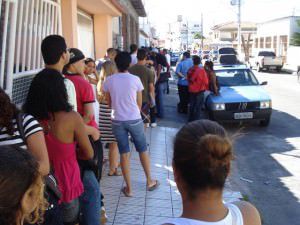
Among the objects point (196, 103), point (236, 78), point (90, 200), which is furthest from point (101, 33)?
point (90, 200)

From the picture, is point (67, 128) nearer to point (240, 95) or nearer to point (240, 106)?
point (240, 106)

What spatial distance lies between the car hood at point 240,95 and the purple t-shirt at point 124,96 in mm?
5725

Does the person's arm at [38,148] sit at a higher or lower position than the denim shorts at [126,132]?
higher

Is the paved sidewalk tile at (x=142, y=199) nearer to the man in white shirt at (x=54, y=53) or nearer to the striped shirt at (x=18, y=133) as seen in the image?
the man in white shirt at (x=54, y=53)

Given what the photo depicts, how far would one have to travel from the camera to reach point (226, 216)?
177cm

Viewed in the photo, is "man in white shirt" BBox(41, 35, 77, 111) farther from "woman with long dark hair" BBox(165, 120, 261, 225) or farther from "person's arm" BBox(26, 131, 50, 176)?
"woman with long dark hair" BBox(165, 120, 261, 225)

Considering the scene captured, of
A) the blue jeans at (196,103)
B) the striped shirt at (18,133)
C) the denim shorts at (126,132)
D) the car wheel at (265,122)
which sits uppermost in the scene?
the striped shirt at (18,133)

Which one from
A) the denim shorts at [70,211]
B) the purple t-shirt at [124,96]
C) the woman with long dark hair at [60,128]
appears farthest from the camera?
the purple t-shirt at [124,96]

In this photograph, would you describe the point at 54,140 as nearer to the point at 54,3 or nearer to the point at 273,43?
the point at 54,3

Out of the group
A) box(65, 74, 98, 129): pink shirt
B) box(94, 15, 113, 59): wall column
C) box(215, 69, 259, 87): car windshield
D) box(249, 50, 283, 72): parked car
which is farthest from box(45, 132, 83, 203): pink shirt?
box(249, 50, 283, 72): parked car

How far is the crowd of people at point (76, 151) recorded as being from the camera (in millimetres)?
1563

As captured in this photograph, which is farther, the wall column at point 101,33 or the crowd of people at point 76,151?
the wall column at point 101,33

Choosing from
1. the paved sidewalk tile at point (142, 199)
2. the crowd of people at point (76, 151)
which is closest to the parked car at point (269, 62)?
the paved sidewalk tile at point (142, 199)

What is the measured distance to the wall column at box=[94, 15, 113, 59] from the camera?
1361 centimetres
